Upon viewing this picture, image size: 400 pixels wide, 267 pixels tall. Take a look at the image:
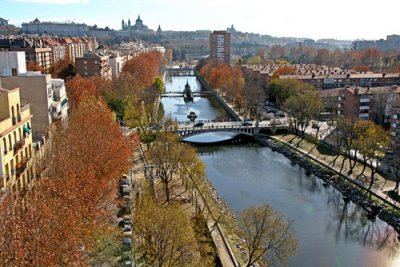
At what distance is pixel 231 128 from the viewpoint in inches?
1463

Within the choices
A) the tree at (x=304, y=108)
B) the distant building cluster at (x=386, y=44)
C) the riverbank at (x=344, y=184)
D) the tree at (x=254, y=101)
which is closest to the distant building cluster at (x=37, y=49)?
the tree at (x=254, y=101)

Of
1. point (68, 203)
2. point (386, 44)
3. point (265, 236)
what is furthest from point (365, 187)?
point (386, 44)

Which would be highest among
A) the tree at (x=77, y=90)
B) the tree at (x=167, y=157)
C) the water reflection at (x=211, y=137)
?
the tree at (x=77, y=90)

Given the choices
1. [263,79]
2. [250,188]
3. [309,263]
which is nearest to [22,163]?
[309,263]

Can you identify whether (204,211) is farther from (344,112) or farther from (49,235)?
(344,112)

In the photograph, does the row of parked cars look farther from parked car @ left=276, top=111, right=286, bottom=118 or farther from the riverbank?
parked car @ left=276, top=111, right=286, bottom=118

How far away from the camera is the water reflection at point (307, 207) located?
18406mm

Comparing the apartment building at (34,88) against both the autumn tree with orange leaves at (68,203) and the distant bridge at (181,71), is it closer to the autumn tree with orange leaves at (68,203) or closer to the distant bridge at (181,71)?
the autumn tree with orange leaves at (68,203)

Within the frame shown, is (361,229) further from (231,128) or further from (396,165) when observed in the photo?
(231,128)

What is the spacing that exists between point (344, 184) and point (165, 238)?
49.0 ft

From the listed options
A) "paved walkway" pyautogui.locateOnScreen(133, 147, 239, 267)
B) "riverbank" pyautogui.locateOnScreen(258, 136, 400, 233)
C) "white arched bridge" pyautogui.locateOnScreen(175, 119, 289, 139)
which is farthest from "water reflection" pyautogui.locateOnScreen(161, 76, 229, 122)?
"paved walkway" pyautogui.locateOnScreen(133, 147, 239, 267)

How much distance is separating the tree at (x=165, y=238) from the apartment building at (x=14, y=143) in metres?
4.67

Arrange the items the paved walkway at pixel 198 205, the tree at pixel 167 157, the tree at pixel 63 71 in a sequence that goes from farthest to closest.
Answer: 1. the tree at pixel 63 71
2. the tree at pixel 167 157
3. the paved walkway at pixel 198 205

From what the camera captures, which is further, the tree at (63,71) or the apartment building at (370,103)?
the tree at (63,71)
